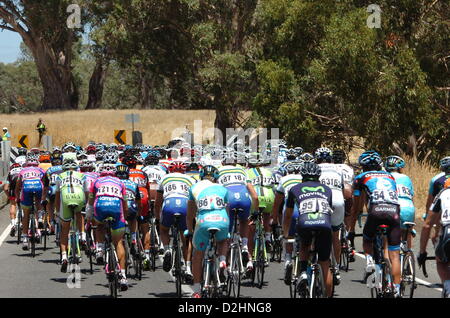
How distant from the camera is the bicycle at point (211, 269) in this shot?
34.9 ft

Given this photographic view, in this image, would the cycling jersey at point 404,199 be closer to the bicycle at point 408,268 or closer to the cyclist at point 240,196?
the bicycle at point 408,268

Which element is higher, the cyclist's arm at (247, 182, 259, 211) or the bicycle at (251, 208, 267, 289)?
the cyclist's arm at (247, 182, 259, 211)

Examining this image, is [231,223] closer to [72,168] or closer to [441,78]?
[72,168]

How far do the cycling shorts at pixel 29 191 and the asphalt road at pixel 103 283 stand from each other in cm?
127

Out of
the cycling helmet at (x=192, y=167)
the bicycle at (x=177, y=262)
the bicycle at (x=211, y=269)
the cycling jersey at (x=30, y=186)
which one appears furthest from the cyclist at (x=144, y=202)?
the bicycle at (x=211, y=269)

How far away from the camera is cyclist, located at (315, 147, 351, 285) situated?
11836mm

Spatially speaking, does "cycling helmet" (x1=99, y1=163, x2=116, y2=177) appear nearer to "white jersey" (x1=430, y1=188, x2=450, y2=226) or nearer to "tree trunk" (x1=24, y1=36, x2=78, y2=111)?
"white jersey" (x1=430, y1=188, x2=450, y2=226)

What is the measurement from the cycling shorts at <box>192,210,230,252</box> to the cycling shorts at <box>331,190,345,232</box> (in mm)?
1669

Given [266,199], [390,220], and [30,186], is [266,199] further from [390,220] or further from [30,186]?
[30,186]

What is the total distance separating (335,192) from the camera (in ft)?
40.9

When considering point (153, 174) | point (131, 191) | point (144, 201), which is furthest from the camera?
point (153, 174)

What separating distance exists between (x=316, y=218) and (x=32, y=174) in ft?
31.0

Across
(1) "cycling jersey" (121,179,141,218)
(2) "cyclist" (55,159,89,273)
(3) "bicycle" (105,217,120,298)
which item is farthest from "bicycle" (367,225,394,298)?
(2) "cyclist" (55,159,89,273)

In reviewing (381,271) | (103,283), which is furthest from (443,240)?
(103,283)
